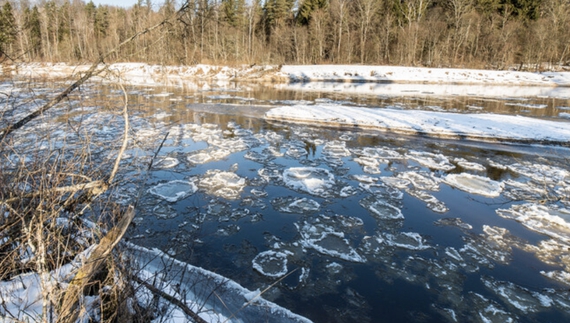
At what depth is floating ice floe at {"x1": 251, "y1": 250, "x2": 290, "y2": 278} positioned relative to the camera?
4.01 metres

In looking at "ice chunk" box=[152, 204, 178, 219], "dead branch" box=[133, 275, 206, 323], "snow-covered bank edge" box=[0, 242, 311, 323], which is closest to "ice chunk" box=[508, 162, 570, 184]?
"snow-covered bank edge" box=[0, 242, 311, 323]

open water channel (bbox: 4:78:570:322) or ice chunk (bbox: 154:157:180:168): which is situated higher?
ice chunk (bbox: 154:157:180:168)

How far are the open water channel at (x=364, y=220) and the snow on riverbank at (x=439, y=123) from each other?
0.89 meters

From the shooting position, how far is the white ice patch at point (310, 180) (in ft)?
21.7

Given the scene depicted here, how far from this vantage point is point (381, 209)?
5863mm

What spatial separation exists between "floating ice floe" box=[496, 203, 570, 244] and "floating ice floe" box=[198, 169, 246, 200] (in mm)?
5002

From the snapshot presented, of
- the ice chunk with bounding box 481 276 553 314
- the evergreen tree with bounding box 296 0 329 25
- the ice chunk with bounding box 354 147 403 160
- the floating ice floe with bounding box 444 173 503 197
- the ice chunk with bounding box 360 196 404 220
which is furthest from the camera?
the evergreen tree with bounding box 296 0 329 25

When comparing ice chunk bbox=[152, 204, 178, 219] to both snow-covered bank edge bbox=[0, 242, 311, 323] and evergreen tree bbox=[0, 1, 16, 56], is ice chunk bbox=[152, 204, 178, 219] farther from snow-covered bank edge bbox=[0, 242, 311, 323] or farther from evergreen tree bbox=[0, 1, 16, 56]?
evergreen tree bbox=[0, 1, 16, 56]

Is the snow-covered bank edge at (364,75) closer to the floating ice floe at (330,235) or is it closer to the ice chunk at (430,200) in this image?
the ice chunk at (430,200)

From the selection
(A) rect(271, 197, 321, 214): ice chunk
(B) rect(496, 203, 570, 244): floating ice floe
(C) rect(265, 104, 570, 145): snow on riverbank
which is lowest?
(B) rect(496, 203, 570, 244): floating ice floe

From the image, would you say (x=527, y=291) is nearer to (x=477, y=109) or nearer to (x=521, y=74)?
(x=477, y=109)

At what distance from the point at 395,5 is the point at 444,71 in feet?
55.1

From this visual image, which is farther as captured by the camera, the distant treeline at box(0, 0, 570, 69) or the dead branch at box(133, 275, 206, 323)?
the distant treeline at box(0, 0, 570, 69)

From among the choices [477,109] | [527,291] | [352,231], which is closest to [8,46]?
[352,231]
